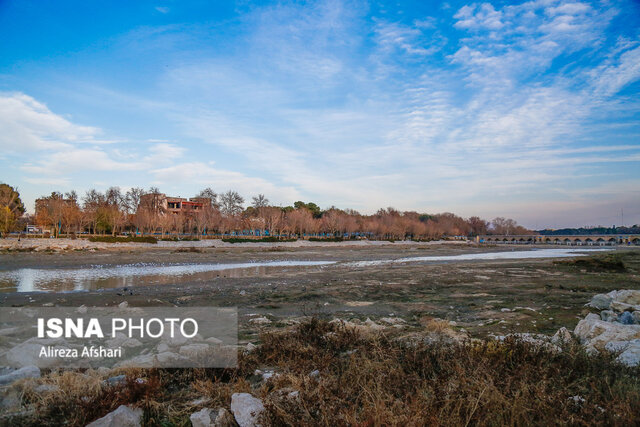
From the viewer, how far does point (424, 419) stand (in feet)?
10.5

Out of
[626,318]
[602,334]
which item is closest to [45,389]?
[602,334]

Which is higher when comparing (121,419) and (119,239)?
(121,419)

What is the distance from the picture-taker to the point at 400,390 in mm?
4086

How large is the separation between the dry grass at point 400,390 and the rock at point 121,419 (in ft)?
0.48

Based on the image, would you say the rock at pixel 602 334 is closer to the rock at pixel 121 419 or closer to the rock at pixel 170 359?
the rock at pixel 170 359

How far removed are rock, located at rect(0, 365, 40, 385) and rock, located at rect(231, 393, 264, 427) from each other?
2.71m

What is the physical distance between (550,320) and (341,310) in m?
5.58

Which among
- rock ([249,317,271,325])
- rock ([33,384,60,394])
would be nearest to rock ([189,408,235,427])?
rock ([33,384,60,394])

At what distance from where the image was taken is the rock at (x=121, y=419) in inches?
138

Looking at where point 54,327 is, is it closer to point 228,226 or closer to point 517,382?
point 517,382

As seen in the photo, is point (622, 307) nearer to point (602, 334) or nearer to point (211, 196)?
point (602, 334)

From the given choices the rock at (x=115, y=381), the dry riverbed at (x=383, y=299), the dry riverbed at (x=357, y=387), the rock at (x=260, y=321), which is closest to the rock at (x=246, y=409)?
the dry riverbed at (x=357, y=387)

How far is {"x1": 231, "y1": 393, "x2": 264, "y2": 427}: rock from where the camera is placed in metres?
3.66

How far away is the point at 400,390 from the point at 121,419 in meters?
2.90
